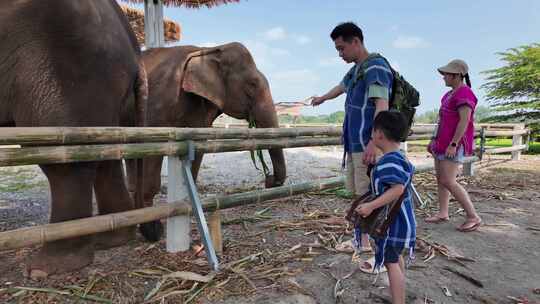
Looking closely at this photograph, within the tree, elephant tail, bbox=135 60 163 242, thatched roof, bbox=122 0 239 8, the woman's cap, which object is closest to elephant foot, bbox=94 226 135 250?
elephant tail, bbox=135 60 163 242

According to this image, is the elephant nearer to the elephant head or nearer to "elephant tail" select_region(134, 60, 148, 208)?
"elephant tail" select_region(134, 60, 148, 208)

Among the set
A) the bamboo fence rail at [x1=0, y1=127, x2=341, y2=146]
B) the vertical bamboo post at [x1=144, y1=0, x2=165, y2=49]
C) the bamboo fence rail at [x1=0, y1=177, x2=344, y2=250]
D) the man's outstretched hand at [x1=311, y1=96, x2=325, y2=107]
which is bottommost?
the bamboo fence rail at [x1=0, y1=177, x2=344, y2=250]

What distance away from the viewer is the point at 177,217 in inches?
110

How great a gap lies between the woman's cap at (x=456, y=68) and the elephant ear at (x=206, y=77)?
2.78 meters

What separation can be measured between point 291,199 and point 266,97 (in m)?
1.49

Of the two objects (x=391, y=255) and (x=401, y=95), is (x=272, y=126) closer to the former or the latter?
(x=401, y=95)

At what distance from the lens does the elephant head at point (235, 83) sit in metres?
5.11

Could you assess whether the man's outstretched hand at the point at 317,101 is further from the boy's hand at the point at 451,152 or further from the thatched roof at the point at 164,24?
the thatched roof at the point at 164,24

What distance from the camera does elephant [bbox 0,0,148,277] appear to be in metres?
2.58

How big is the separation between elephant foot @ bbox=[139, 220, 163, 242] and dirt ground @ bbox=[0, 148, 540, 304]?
69 mm

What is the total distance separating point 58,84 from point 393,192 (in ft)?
7.46

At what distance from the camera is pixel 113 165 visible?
3.25 meters

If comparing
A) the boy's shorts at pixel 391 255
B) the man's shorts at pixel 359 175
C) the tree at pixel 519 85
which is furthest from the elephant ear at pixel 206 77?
the tree at pixel 519 85

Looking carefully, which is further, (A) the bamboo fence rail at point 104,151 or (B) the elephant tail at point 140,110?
(B) the elephant tail at point 140,110
